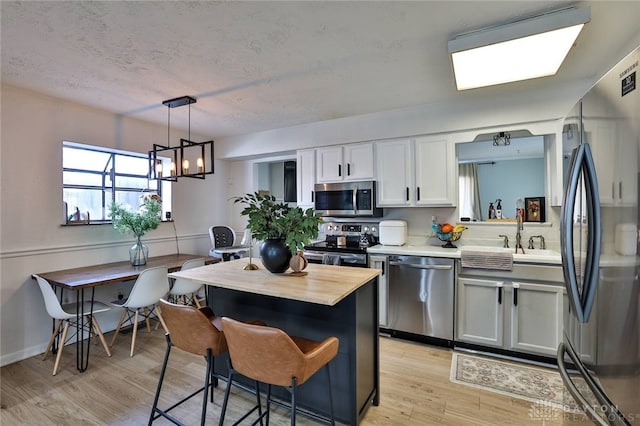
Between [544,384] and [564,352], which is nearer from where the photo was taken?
[564,352]

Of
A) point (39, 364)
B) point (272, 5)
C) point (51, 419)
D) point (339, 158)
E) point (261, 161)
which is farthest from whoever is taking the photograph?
point (261, 161)

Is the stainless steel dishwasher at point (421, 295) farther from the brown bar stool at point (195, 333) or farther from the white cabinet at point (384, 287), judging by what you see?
the brown bar stool at point (195, 333)

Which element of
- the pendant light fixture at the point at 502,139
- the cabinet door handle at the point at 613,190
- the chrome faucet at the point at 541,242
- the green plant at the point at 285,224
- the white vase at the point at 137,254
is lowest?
the white vase at the point at 137,254

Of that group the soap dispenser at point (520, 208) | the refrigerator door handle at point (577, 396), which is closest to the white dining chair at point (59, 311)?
the refrigerator door handle at point (577, 396)

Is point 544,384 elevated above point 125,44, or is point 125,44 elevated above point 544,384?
point 125,44

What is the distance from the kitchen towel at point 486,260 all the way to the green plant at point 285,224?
172 centimetres

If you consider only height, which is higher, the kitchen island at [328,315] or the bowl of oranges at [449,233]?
the bowl of oranges at [449,233]

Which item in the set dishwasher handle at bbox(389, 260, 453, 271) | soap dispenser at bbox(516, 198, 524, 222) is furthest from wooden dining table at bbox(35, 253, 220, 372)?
soap dispenser at bbox(516, 198, 524, 222)

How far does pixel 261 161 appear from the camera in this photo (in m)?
5.15

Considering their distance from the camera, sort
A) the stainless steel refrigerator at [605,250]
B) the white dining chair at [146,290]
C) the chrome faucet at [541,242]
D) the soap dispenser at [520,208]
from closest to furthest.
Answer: the stainless steel refrigerator at [605,250], the white dining chair at [146,290], the chrome faucet at [541,242], the soap dispenser at [520,208]

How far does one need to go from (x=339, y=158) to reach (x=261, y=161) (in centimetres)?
174

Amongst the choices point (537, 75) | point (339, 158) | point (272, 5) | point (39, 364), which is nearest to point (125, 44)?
point (272, 5)

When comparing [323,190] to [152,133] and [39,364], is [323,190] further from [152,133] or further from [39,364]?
[39,364]

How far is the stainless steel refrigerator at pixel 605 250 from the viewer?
0.97 m
